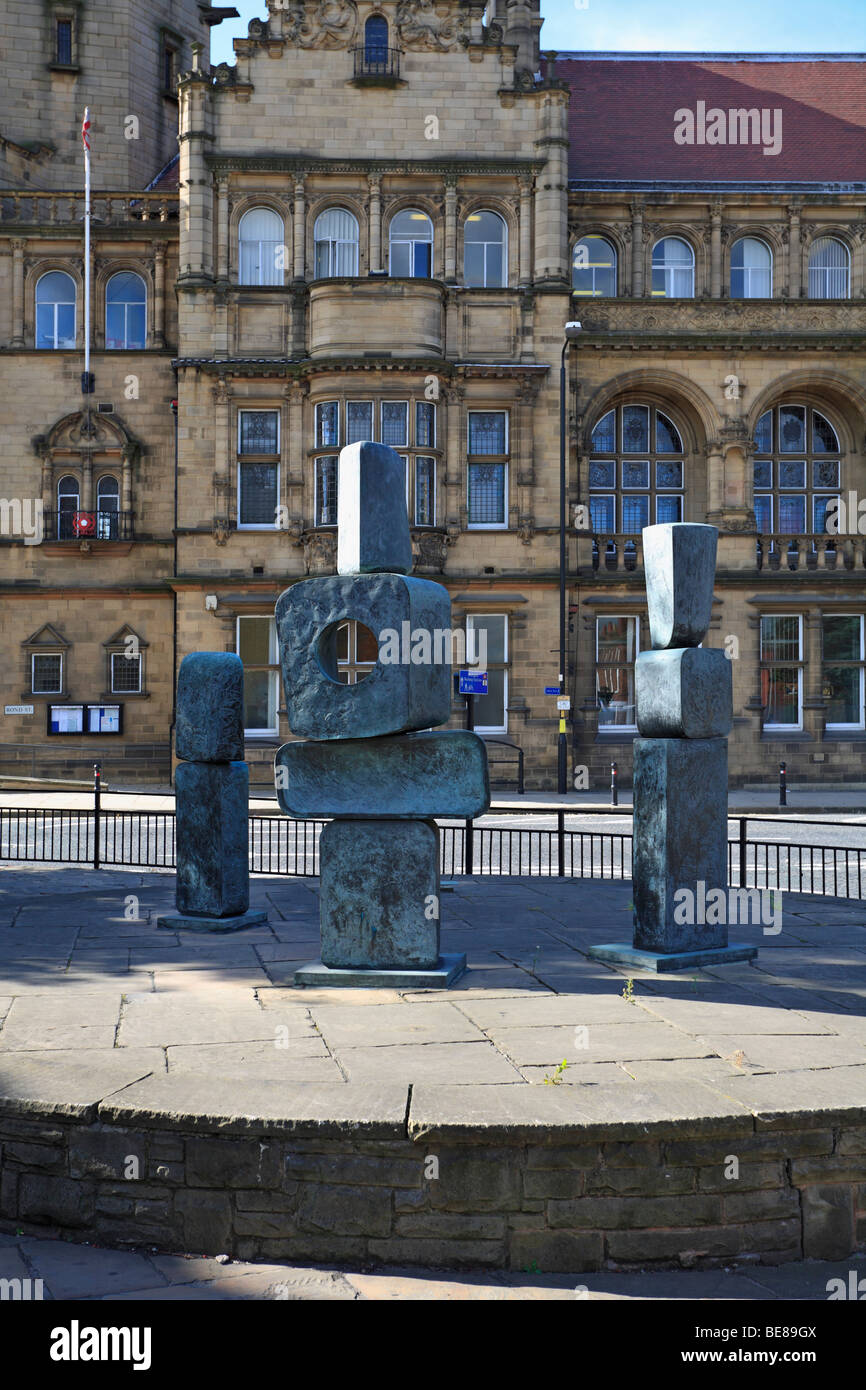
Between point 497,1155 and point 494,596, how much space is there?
997 inches

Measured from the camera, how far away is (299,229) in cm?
2972

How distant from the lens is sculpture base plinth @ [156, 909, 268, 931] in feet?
31.2

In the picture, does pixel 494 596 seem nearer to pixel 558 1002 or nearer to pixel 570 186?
pixel 570 186

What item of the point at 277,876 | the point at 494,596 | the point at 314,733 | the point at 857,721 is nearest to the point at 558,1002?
the point at 314,733

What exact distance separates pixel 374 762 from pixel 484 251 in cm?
2518

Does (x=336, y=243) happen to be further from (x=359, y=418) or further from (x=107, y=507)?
(x=107, y=507)

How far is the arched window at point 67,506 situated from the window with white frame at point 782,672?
17.0m

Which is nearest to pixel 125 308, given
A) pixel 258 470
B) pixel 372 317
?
pixel 258 470

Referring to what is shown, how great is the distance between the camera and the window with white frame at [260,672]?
30.2 metres

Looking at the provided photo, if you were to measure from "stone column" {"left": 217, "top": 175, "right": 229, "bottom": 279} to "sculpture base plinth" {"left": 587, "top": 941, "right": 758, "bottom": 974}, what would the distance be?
24.6 m

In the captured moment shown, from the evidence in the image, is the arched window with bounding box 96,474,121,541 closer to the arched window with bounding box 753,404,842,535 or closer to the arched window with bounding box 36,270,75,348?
the arched window with bounding box 36,270,75,348

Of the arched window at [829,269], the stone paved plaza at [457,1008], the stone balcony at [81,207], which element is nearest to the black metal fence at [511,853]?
the stone paved plaza at [457,1008]

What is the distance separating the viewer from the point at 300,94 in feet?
97.3

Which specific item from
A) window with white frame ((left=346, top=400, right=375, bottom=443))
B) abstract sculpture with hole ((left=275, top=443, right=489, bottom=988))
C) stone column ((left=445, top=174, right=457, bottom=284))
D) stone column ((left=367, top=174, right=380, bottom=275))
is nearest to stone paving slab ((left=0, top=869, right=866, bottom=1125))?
abstract sculpture with hole ((left=275, top=443, right=489, bottom=988))
